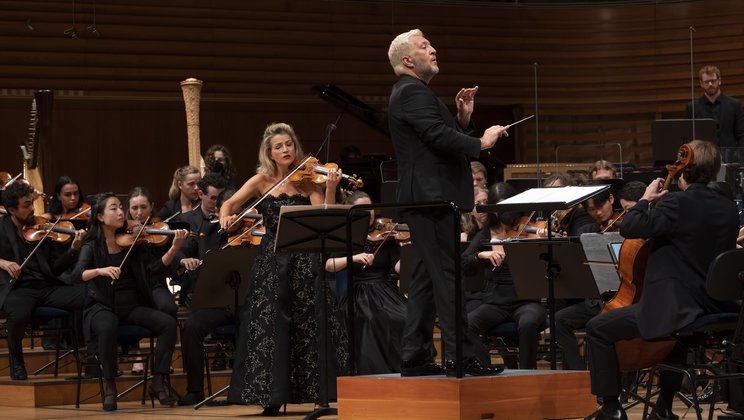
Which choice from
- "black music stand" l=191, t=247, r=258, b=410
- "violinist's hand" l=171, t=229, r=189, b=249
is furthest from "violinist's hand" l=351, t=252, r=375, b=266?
"violinist's hand" l=171, t=229, r=189, b=249

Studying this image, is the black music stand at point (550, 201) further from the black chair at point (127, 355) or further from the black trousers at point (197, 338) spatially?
the black chair at point (127, 355)

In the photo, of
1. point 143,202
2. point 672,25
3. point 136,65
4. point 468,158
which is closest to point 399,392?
point 468,158

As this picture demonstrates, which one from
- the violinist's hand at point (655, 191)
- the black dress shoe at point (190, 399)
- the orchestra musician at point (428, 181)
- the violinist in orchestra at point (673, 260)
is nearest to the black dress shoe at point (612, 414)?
the violinist in orchestra at point (673, 260)

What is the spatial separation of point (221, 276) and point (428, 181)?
2.30 metres

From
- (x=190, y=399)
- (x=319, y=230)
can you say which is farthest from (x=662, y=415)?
(x=190, y=399)

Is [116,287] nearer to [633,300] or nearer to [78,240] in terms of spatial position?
[78,240]

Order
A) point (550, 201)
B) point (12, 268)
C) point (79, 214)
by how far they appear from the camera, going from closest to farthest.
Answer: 1. point (550, 201)
2. point (12, 268)
3. point (79, 214)

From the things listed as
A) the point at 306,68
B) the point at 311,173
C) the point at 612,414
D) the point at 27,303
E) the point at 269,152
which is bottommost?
the point at 612,414

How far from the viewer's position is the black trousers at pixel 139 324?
21.5 feet

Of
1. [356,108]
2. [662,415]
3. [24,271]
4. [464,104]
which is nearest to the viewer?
[464,104]

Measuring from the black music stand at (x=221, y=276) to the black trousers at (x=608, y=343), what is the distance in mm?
2177

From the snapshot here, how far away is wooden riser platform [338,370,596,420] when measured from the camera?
173 inches

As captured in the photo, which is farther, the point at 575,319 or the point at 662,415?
the point at 575,319

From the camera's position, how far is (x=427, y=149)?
4488 millimetres
